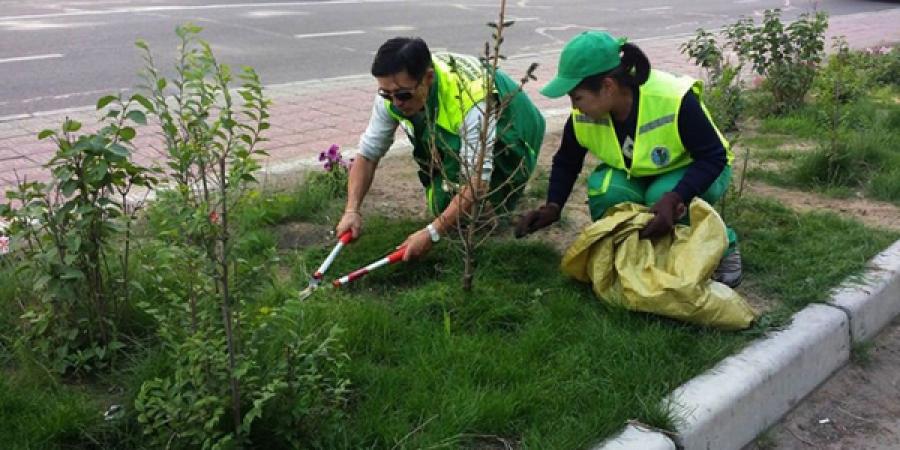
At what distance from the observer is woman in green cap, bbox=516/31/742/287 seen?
342cm

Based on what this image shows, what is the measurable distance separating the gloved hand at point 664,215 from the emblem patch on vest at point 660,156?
21 centimetres

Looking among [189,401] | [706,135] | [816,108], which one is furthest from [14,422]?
[816,108]

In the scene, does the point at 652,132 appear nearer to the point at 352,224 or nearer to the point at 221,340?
the point at 352,224

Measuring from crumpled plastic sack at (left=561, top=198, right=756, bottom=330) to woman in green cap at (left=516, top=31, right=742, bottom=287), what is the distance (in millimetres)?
69

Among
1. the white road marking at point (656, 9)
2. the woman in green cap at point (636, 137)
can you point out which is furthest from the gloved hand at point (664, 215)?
the white road marking at point (656, 9)

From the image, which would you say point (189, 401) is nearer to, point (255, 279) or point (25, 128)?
point (255, 279)

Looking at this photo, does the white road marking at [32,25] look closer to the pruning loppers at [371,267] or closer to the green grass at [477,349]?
the green grass at [477,349]

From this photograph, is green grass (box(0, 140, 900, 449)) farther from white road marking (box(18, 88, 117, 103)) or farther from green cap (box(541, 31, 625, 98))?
white road marking (box(18, 88, 117, 103))

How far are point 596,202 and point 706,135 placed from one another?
1.80 feet

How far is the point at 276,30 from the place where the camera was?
38.4 ft

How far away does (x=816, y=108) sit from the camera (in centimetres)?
660

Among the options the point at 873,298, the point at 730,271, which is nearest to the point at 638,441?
the point at 730,271

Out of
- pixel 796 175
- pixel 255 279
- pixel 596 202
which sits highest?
pixel 255 279

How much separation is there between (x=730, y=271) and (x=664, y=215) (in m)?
0.49
